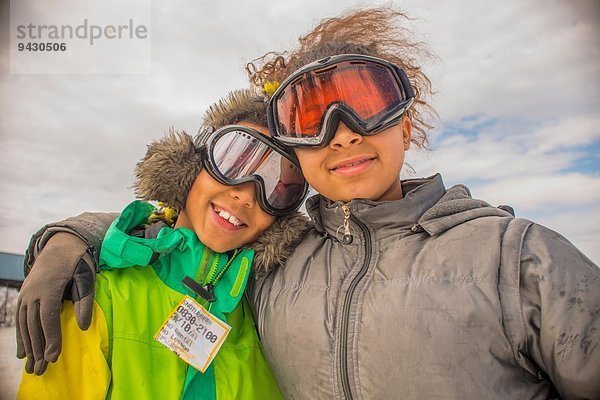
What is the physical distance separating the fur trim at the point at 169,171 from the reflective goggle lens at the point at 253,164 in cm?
11

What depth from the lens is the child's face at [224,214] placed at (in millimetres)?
2037

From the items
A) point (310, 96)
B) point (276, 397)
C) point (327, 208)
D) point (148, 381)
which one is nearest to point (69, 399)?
point (148, 381)

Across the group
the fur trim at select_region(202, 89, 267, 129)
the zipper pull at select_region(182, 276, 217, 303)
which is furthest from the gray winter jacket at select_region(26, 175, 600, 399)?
the fur trim at select_region(202, 89, 267, 129)

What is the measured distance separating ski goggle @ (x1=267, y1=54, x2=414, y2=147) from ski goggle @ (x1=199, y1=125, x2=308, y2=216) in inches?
6.4

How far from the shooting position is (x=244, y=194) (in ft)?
6.87

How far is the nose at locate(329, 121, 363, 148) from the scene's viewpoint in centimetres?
185

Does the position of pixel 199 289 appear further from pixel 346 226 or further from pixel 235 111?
pixel 235 111

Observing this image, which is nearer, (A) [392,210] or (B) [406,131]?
(A) [392,210]

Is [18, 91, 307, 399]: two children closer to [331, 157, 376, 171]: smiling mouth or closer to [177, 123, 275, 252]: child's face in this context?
[177, 123, 275, 252]: child's face

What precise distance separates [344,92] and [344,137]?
0.20 m

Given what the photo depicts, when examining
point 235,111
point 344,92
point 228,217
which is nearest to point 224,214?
point 228,217

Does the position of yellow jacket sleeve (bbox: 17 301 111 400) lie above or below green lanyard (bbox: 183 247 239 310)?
below

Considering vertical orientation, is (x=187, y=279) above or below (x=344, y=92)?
below

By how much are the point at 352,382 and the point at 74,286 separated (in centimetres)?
99
